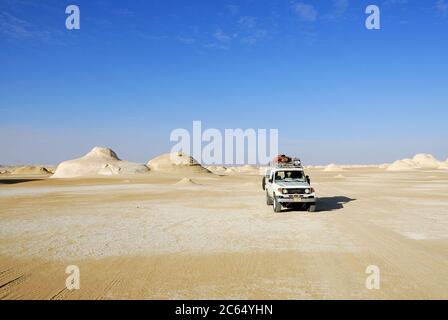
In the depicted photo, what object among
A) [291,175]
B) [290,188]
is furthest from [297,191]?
[291,175]

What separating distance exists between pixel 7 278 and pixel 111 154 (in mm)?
97979

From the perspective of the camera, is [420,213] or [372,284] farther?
[420,213]

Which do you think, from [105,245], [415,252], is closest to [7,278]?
[105,245]

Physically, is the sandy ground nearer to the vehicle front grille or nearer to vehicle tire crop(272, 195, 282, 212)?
vehicle tire crop(272, 195, 282, 212)

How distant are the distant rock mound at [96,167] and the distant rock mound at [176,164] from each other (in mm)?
4862

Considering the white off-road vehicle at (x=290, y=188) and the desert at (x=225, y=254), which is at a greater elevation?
the white off-road vehicle at (x=290, y=188)

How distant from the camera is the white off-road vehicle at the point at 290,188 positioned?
59.9ft

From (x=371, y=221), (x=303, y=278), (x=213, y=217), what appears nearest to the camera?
(x=303, y=278)

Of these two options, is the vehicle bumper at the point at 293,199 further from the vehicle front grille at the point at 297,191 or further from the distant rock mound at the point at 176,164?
the distant rock mound at the point at 176,164

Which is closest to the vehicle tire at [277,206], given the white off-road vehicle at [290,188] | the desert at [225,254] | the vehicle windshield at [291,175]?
the white off-road vehicle at [290,188]

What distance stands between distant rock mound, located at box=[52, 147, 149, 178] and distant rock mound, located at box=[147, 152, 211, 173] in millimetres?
4862
